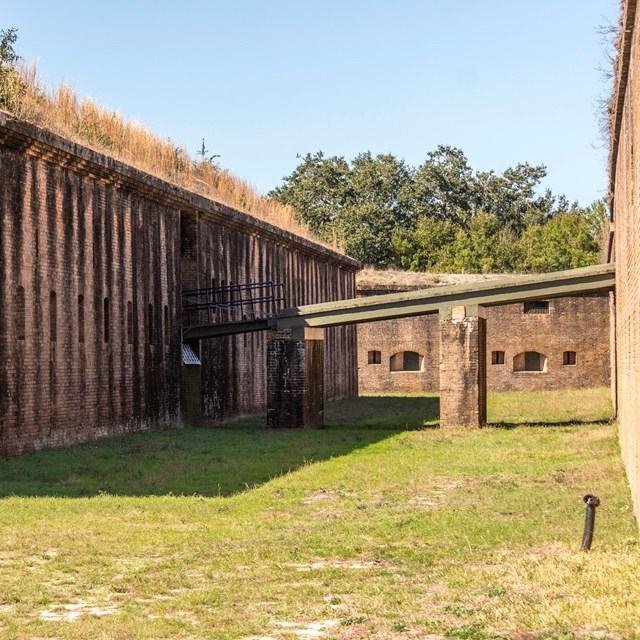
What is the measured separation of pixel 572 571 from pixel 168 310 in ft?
56.4

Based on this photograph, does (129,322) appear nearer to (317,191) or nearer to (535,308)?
(535,308)

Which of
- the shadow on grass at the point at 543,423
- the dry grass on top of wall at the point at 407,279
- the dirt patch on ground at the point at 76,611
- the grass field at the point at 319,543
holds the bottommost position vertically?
the dirt patch on ground at the point at 76,611

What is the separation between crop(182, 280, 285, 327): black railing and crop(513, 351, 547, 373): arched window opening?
44.6 ft

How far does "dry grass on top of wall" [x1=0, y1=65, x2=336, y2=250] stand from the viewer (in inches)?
775

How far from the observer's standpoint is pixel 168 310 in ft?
79.8

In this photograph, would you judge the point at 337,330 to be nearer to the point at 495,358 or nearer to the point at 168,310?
the point at 495,358

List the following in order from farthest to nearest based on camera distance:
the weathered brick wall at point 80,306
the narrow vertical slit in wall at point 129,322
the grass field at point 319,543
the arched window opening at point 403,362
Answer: the arched window opening at point 403,362 → the narrow vertical slit in wall at point 129,322 → the weathered brick wall at point 80,306 → the grass field at point 319,543

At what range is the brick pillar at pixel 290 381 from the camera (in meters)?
23.9

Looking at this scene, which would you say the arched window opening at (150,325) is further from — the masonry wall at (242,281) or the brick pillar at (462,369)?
the brick pillar at (462,369)

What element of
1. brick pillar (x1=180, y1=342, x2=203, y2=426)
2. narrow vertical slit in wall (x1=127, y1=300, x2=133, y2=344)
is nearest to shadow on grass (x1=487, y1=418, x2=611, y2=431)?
brick pillar (x1=180, y1=342, x2=203, y2=426)

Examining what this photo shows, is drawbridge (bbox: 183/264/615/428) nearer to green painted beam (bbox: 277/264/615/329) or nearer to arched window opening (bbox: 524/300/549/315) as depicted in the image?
green painted beam (bbox: 277/264/615/329)

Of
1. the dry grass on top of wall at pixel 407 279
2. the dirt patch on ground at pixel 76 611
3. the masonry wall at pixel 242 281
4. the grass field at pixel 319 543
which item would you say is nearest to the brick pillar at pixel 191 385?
the masonry wall at pixel 242 281

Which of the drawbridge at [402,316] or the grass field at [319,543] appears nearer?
the grass field at [319,543]

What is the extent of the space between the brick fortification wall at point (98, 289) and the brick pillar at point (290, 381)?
7.14ft
